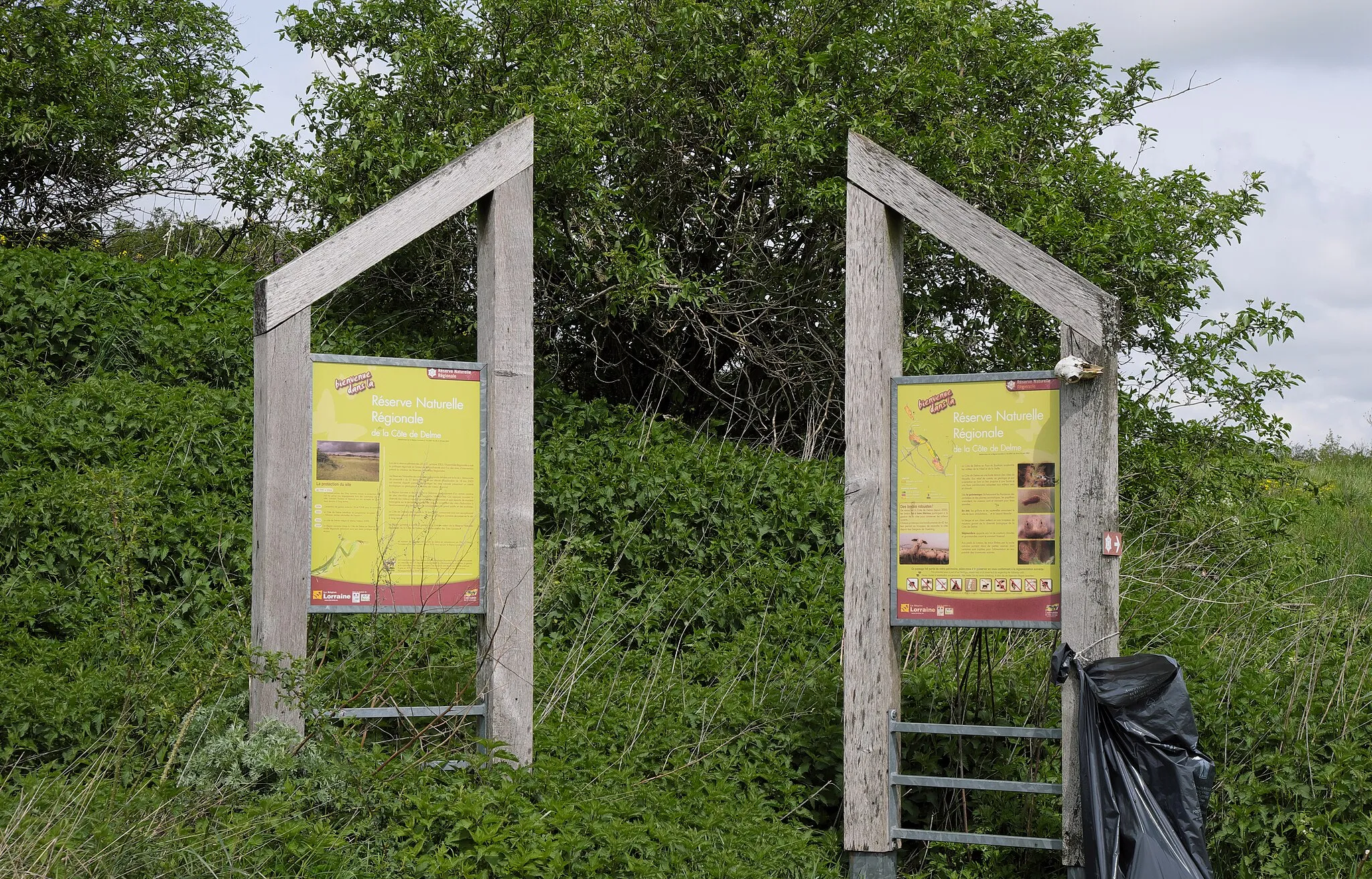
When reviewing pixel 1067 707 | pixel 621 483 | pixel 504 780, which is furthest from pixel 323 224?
pixel 1067 707

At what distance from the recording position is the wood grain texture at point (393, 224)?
474 centimetres

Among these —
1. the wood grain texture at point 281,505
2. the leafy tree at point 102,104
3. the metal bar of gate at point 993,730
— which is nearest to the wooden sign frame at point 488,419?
the wood grain texture at point 281,505

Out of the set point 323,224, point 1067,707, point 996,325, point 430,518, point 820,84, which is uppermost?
point 820,84

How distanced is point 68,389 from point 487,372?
4.36 m

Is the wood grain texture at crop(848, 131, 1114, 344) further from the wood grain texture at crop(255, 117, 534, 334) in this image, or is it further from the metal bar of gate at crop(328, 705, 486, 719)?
the metal bar of gate at crop(328, 705, 486, 719)

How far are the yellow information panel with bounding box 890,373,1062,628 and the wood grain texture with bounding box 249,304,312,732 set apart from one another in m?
2.62

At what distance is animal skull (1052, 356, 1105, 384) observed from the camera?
15.7ft

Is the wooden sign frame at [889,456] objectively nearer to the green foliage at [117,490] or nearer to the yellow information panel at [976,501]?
the yellow information panel at [976,501]

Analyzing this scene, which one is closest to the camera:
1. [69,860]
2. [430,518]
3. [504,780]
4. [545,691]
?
[69,860]

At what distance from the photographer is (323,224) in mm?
10305

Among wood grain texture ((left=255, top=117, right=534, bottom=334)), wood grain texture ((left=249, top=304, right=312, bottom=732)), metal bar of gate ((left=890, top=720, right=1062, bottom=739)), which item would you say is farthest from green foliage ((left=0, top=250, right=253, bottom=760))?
metal bar of gate ((left=890, top=720, right=1062, bottom=739))

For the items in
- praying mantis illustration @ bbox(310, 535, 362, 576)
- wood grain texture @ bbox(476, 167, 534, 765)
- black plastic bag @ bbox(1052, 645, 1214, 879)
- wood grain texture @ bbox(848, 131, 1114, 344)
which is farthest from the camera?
wood grain texture @ bbox(476, 167, 534, 765)

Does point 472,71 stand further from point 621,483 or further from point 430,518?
point 430,518

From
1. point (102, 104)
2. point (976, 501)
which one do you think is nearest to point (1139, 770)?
point (976, 501)
